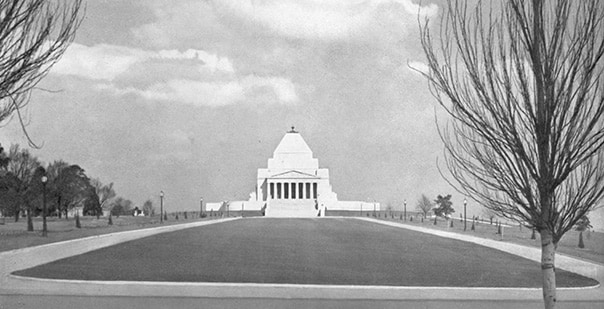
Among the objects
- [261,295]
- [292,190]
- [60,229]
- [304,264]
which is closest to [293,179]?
[292,190]

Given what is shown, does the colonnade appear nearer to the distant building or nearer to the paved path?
the distant building

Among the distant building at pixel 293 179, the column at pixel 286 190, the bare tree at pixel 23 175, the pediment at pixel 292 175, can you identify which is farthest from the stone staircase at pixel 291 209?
the bare tree at pixel 23 175

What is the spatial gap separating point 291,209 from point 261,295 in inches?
2270

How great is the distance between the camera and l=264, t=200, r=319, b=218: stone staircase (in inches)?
2756

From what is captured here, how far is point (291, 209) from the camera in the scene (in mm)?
72438

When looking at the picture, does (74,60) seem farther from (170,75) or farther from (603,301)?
(603,301)

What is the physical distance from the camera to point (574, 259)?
55.7 ft

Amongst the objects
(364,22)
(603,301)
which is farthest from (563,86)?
(364,22)

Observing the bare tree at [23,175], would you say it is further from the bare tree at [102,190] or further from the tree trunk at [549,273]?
the tree trunk at [549,273]

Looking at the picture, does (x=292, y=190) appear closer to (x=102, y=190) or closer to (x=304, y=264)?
(x=102, y=190)

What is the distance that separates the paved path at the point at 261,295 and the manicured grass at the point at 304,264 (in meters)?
0.81

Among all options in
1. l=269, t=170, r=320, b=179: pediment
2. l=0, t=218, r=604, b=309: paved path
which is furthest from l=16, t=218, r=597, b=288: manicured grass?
l=269, t=170, r=320, b=179: pediment

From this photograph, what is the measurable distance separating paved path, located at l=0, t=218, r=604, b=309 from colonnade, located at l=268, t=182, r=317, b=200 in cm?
7210

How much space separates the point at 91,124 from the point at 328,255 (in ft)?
27.0
